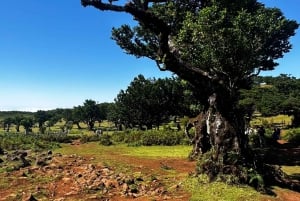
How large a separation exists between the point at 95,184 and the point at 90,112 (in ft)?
370

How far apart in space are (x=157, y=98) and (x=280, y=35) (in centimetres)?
4414

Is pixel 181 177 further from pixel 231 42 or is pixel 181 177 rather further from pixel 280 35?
pixel 280 35

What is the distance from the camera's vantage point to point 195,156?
87.8 ft

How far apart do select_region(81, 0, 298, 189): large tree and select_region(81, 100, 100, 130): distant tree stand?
99912 mm

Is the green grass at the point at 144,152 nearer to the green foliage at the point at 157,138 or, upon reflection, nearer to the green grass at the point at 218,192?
the green foliage at the point at 157,138

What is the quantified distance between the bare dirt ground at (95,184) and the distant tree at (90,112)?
106m

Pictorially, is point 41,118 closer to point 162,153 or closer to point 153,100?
point 153,100

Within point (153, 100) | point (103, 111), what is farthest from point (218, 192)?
point (103, 111)

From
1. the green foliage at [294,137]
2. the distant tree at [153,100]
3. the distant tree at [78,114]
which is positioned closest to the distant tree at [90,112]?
the distant tree at [78,114]

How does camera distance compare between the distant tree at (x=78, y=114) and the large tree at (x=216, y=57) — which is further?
the distant tree at (x=78, y=114)

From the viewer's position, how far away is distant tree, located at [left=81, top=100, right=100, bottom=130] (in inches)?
5039

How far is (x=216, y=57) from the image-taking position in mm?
22078

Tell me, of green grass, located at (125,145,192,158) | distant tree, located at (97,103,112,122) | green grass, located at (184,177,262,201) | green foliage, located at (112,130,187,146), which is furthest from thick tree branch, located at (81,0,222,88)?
distant tree, located at (97,103,112,122)

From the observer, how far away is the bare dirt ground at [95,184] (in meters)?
15.8
